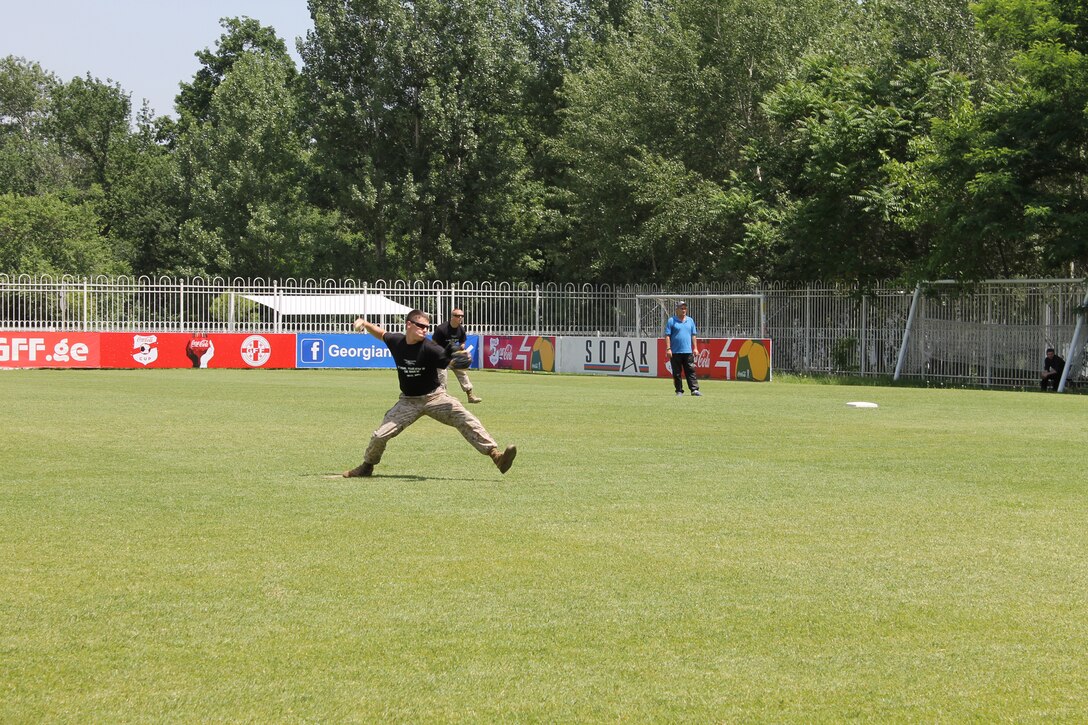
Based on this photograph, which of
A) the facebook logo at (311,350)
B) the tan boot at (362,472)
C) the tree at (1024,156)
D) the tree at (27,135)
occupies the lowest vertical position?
the tan boot at (362,472)

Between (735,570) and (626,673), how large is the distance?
2362 mm

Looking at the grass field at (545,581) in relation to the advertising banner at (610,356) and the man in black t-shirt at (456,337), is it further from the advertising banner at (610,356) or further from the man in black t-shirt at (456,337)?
the advertising banner at (610,356)

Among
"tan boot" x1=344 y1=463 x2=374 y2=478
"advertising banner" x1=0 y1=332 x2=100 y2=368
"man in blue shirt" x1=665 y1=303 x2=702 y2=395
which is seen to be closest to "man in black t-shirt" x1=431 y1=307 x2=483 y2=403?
"man in blue shirt" x1=665 y1=303 x2=702 y2=395

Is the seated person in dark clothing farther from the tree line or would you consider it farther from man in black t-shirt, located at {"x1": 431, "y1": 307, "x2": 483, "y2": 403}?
man in black t-shirt, located at {"x1": 431, "y1": 307, "x2": 483, "y2": 403}

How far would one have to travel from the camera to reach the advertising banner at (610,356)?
36594 millimetres

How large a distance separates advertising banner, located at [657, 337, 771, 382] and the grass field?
746 inches

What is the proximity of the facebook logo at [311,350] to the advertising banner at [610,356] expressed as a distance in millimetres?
7735

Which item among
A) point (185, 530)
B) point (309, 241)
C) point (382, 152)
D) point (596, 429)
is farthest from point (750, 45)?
point (185, 530)

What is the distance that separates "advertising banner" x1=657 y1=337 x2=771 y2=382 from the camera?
3453cm

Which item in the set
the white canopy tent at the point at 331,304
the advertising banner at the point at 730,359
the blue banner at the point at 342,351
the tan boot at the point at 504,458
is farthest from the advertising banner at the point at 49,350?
the tan boot at the point at 504,458

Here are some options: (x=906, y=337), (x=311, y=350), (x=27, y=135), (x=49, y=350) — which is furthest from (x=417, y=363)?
(x=27, y=135)

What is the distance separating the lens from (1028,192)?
3094 cm

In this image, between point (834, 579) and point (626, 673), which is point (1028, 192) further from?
point (626, 673)

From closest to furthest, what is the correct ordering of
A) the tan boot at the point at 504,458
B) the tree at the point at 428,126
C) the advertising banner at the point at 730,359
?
the tan boot at the point at 504,458
the advertising banner at the point at 730,359
the tree at the point at 428,126
